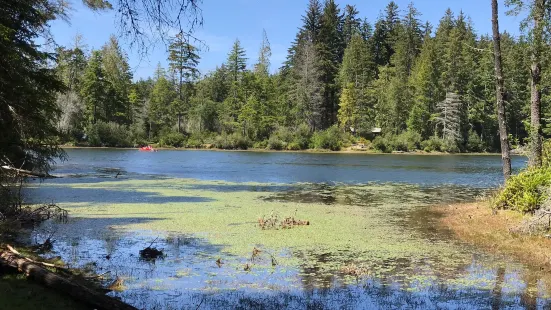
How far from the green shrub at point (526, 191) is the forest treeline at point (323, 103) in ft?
183

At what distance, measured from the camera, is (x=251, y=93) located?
3219 inches

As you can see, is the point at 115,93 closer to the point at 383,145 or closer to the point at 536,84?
the point at 383,145

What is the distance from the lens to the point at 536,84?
14328mm

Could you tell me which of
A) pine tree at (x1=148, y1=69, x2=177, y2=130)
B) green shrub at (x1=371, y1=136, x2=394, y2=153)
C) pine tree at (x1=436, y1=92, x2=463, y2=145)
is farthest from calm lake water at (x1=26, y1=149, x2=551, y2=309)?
pine tree at (x1=148, y1=69, x2=177, y2=130)

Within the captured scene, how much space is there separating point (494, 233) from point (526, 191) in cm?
200

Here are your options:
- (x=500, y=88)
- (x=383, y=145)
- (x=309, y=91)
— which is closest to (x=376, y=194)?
(x=500, y=88)

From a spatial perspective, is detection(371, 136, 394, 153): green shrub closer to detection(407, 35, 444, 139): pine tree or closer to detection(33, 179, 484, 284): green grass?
detection(407, 35, 444, 139): pine tree

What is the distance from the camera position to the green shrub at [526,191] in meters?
12.3

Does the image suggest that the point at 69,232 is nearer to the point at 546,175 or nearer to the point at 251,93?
the point at 546,175

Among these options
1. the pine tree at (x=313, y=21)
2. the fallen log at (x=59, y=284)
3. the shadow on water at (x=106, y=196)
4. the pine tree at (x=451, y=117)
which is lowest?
the shadow on water at (x=106, y=196)

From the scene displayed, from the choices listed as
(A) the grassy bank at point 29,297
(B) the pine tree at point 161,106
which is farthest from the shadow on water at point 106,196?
(B) the pine tree at point 161,106

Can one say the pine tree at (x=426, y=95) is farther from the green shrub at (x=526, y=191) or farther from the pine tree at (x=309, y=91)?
the green shrub at (x=526, y=191)

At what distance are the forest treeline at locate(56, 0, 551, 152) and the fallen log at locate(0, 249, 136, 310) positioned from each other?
5812 cm

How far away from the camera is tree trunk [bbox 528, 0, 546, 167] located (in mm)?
13703
